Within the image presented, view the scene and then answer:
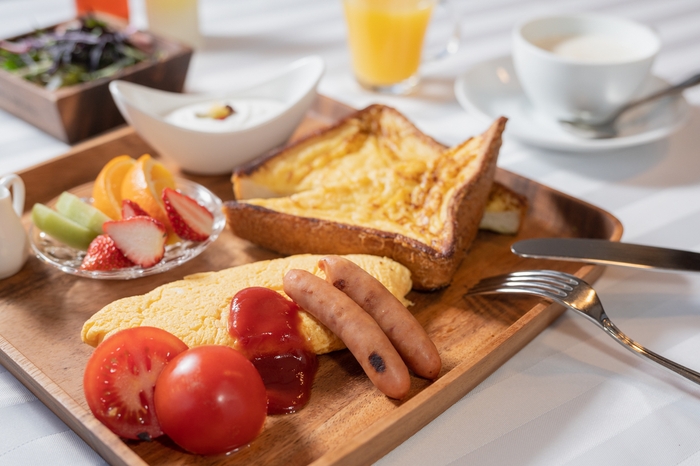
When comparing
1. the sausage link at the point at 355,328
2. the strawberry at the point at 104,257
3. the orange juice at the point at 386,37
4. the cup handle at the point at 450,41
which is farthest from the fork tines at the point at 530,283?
the cup handle at the point at 450,41

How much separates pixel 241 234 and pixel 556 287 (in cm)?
123

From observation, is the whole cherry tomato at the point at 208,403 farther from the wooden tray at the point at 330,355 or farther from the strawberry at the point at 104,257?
the strawberry at the point at 104,257

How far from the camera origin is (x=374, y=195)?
107 inches

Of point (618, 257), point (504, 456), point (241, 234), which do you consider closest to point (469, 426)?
point (504, 456)

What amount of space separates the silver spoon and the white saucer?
0.04 meters

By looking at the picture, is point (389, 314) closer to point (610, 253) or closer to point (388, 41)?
point (610, 253)

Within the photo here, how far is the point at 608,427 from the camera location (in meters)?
1.94

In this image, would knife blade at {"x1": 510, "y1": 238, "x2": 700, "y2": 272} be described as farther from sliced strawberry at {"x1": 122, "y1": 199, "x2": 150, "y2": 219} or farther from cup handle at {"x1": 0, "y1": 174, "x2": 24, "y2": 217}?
cup handle at {"x1": 0, "y1": 174, "x2": 24, "y2": 217}

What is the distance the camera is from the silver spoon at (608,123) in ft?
11.1

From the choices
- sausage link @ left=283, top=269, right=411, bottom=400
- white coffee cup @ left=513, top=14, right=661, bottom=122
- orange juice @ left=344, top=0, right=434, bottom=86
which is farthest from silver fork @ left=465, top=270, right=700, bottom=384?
A: orange juice @ left=344, top=0, right=434, bottom=86

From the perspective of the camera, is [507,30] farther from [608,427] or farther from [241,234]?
[608,427]

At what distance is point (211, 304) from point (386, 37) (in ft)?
7.25

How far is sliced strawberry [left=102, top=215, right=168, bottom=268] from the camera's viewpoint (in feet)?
7.94

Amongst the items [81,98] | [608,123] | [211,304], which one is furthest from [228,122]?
[608,123]
